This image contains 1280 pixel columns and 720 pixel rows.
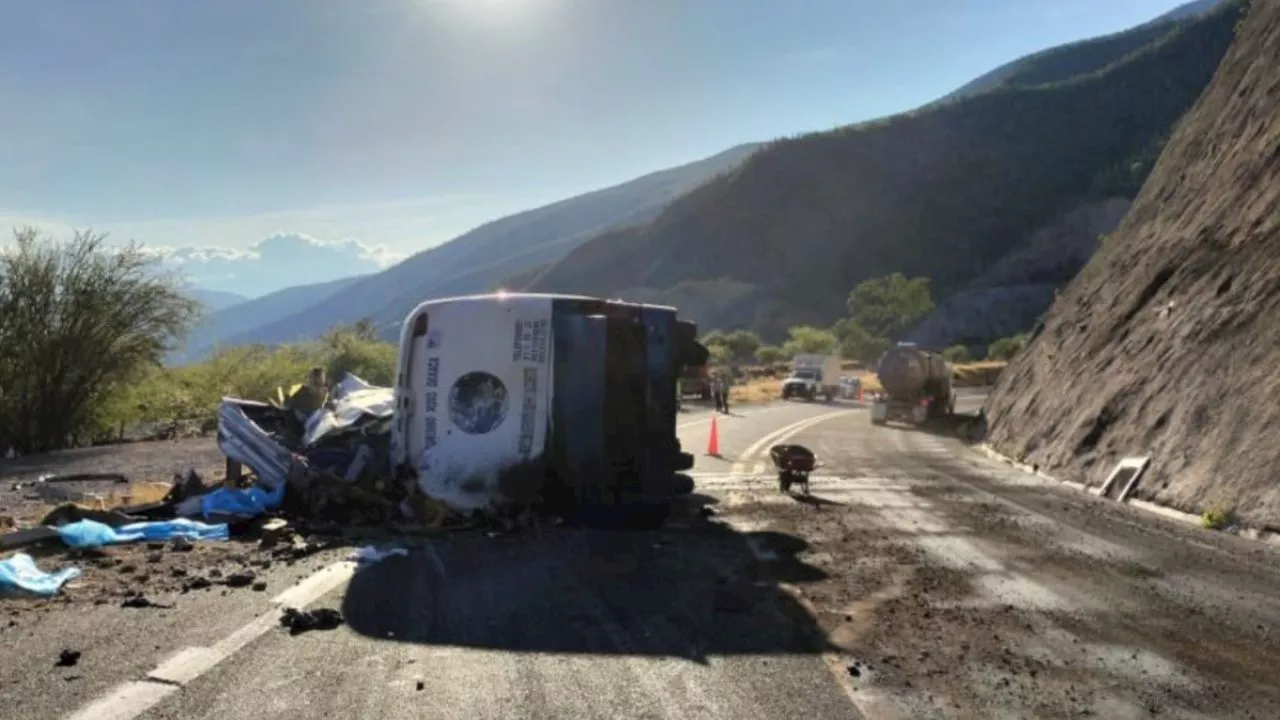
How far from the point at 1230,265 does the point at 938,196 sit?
151102mm

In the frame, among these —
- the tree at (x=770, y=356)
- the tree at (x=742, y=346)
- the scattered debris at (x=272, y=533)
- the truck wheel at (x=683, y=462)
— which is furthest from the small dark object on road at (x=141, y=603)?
the tree at (x=742, y=346)

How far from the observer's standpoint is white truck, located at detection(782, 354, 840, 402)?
62.4 metres

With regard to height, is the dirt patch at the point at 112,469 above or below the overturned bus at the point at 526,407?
below

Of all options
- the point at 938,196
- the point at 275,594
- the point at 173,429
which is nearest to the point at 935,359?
the point at 173,429

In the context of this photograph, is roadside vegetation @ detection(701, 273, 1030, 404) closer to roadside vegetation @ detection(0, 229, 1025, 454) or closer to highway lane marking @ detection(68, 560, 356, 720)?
roadside vegetation @ detection(0, 229, 1025, 454)

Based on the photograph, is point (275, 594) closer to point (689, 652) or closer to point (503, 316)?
point (689, 652)

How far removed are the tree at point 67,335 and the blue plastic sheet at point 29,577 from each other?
21.2 meters

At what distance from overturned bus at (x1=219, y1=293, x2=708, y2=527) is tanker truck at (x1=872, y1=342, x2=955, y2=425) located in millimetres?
27684

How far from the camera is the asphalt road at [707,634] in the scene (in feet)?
16.2

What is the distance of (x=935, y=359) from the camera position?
126ft

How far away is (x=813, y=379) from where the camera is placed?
63938 mm

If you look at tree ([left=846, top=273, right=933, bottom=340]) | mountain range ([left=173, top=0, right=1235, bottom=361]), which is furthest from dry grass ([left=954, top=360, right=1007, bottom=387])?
mountain range ([left=173, top=0, right=1235, bottom=361])

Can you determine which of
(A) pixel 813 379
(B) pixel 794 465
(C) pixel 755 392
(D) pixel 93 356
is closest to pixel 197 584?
(B) pixel 794 465

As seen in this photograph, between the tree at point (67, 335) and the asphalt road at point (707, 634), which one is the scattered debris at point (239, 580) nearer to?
the asphalt road at point (707, 634)
